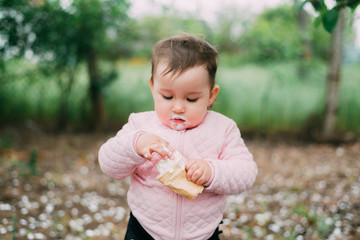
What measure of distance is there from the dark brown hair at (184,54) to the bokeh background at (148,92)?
2.31m

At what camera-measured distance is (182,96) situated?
1.54 meters

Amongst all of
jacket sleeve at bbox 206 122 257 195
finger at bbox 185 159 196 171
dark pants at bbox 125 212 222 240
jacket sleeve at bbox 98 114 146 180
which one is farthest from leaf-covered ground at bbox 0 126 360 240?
finger at bbox 185 159 196 171

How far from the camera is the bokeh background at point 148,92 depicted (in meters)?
4.09

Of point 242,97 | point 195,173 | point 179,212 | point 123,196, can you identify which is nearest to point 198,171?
point 195,173

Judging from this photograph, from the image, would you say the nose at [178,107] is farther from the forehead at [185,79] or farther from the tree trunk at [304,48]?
the tree trunk at [304,48]

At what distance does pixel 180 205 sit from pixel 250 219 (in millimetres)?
1869

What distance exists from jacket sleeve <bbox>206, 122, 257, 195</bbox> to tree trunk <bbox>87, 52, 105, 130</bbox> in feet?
15.0

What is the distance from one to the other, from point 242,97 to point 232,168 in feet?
16.0

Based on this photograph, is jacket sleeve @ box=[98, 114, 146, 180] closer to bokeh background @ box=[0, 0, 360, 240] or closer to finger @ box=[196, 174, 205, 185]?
Result: finger @ box=[196, 174, 205, 185]

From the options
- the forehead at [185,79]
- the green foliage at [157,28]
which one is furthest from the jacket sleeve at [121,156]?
the green foliage at [157,28]

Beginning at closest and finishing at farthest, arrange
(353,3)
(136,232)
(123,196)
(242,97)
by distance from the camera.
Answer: (136,232), (353,3), (123,196), (242,97)

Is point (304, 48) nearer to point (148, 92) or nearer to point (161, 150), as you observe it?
point (148, 92)

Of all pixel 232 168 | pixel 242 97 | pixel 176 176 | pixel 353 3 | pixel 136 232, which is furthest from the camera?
pixel 242 97

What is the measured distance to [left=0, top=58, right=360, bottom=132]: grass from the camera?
19.9 feet
